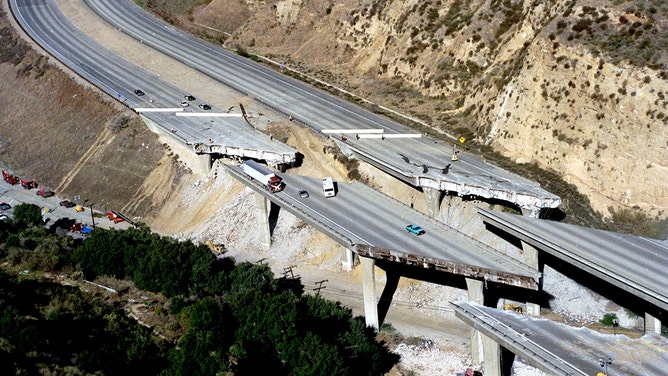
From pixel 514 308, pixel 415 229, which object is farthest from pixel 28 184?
pixel 514 308

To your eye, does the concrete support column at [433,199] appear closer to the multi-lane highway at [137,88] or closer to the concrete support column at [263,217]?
the multi-lane highway at [137,88]

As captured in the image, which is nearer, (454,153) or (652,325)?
(652,325)

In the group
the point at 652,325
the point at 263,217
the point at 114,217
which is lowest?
the point at 114,217

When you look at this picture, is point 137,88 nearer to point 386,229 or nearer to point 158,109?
point 158,109

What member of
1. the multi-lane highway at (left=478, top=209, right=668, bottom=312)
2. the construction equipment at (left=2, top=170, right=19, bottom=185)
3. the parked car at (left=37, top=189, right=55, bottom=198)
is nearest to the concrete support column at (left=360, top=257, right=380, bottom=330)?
the multi-lane highway at (left=478, top=209, right=668, bottom=312)

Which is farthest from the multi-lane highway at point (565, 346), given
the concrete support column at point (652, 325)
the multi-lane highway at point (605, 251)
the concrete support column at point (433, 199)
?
the concrete support column at point (433, 199)

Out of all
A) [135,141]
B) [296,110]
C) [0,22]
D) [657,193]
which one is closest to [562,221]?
[657,193]

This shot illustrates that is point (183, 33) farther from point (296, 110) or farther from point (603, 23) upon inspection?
point (603, 23)
